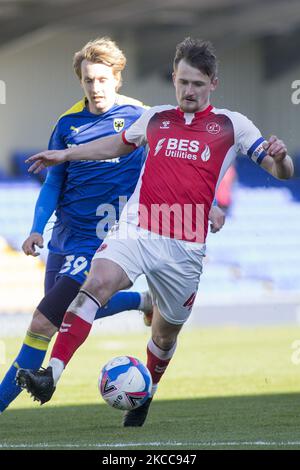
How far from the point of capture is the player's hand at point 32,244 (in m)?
6.36

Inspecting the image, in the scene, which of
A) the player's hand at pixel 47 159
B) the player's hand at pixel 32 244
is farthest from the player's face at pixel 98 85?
the player's hand at pixel 32 244

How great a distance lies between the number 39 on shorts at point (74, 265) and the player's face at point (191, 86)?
1.29 meters

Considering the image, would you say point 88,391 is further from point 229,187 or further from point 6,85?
point 6,85

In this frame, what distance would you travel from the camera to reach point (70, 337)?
18.2 feet

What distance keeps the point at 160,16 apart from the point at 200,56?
1682cm

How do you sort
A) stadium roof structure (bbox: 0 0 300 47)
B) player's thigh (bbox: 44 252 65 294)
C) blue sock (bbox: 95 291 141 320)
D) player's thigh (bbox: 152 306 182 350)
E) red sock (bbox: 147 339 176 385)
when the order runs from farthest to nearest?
stadium roof structure (bbox: 0 0 300 47)
blue sock (bbox: 95 291 141 320)
player's thigh (bbox: 44 252 65 294)
red sock (bbox: 147 339 176 385)
player's thigh (bbox: 152 306 182 350)

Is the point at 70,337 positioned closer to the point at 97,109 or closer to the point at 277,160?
the point at 277,160

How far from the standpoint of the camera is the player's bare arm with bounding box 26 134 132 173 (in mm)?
5820

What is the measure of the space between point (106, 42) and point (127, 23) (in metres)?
16.2

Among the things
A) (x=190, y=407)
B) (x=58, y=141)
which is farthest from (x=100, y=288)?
(x=190, y=407)

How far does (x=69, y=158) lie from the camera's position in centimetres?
588

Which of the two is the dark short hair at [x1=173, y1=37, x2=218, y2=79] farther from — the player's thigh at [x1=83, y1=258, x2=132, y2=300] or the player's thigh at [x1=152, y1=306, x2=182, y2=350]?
the player's thigh at [x1=152, y1=306, x2=182, y2=350]

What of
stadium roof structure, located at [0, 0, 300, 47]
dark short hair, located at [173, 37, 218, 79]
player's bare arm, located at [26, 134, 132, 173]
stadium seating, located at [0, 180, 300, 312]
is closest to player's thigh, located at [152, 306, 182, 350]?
player's bare arm, located at [26, 134, 132, 173]

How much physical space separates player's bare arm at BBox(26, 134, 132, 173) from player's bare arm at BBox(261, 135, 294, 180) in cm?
87
